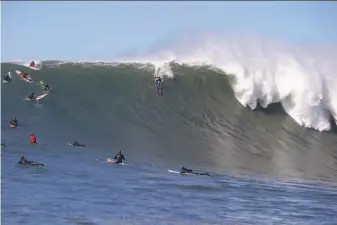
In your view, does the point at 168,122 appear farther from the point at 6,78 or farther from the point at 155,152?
the point at 6,78

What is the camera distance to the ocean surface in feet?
30.7

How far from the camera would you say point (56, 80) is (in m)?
20.1

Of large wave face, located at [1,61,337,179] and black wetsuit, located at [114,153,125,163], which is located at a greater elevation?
large wave face, located at [1,61,337,179]

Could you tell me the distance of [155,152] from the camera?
47.2ft

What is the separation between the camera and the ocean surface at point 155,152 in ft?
30.7

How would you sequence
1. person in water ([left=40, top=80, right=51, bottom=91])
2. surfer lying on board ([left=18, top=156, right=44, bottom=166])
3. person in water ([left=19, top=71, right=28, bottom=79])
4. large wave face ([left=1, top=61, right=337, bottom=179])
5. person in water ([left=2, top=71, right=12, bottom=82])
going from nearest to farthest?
surfer lying on board ([left=18, top=156, right=44, bottom=166]), large wave face ([left=1, top=61, right=337, bottom=179]), person in water ([left=40, top=80, right=51, bottom=91]), person in water ([left=2, top=71, right=12, bottom=82]), person in water ([left=19, top=71, right=28, bottom=79])

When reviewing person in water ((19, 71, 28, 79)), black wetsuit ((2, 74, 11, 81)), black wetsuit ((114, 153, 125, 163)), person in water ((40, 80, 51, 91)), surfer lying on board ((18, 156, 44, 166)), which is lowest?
surfer lying on board ((18, 156, 44, 166))

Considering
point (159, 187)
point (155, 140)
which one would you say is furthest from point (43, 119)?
point (159, 187)

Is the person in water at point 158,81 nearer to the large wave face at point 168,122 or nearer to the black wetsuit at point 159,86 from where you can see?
the black wetsuit at point 159,86

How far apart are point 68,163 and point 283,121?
27.3 ft

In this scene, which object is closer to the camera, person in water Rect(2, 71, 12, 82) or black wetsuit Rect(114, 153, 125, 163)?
black wetsuit Rect(114, 153, 125, 163)

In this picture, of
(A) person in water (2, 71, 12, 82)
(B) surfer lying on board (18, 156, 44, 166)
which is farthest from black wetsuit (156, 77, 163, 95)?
(B) surfer lying on board (18, 156, 44, 166)

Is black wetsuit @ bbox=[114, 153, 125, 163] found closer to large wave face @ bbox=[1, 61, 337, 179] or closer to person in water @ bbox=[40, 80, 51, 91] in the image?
large wave face @ bbox=[1, 61, 337, 179]

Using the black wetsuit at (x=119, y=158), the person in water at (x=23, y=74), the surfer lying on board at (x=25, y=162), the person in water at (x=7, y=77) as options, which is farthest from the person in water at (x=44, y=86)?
the surfer lying on board at (x=25, y=162)
